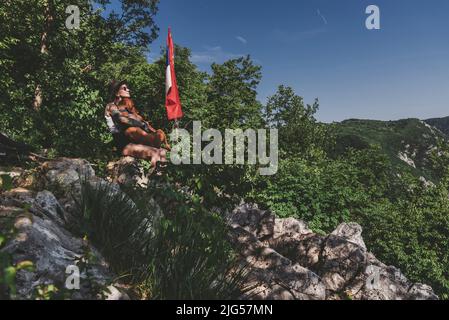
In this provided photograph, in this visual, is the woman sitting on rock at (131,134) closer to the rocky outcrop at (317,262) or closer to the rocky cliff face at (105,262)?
the rocky cliff face at (105,262)

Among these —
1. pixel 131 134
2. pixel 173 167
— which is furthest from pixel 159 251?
pixel 131 134

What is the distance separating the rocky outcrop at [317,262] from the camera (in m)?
8.56

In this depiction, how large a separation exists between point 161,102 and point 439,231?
28300mm

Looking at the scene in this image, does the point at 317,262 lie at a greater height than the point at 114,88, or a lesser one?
lesser

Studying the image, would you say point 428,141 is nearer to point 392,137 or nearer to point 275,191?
point 392,137

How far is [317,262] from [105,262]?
1065cm

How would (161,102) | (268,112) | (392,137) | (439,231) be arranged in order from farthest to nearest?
(392,137) < (268,112) < (439,231) < (161,102)

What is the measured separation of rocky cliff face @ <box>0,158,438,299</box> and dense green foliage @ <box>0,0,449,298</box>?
1.48 ft

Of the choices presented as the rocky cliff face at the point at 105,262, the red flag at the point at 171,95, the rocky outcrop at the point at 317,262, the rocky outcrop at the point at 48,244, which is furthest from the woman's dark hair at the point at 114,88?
the rocky outcrop at the point at 317,262

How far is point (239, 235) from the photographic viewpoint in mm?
9195

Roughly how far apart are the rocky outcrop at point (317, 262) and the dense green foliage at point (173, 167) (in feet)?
5.94

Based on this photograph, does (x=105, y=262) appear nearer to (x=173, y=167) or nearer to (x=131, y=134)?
(x=173, y=167)

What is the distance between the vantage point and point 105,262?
3.77 meters
